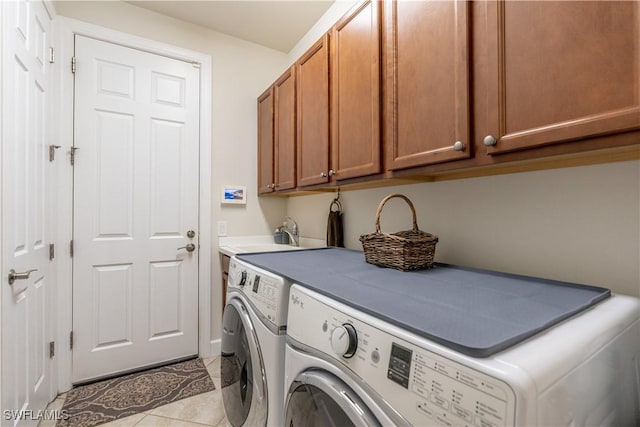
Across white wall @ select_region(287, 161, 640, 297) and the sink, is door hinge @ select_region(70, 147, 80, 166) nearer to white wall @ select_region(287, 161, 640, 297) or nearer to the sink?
the sink

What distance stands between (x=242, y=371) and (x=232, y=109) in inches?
80.2

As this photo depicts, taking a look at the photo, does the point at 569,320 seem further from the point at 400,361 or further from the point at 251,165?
the point at 251,165

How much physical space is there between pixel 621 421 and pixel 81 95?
2891 millimetres

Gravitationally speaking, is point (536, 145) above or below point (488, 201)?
above

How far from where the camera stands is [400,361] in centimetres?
57

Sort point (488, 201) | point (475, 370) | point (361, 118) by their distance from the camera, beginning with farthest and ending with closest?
1. point (361, 118)
2. point (488, 201)
3. point (475, 370)

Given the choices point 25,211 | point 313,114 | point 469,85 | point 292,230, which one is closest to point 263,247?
point 292,230

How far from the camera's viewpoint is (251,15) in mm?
2268

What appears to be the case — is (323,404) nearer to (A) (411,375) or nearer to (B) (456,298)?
(A) (411,375)

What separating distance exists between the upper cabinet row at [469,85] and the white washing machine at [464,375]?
1.62 ft

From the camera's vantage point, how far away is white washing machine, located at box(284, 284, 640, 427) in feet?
1.45

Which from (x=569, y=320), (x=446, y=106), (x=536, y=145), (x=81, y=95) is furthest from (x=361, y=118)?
(x=81, y=95)

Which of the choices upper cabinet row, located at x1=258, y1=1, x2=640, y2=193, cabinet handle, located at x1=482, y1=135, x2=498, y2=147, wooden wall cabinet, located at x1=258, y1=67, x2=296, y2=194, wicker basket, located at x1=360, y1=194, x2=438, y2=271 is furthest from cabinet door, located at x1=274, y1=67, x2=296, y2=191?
cabinet handle, located at x1=482, y1=135, x2=498, y2=147

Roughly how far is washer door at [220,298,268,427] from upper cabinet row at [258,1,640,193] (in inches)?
33.4
